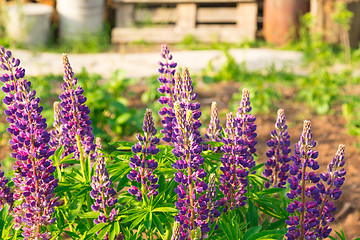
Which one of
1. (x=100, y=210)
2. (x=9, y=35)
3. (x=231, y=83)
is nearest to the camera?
(x=100, y=210)

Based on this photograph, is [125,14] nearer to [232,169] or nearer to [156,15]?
[156,15]

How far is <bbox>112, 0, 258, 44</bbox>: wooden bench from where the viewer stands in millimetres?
9211

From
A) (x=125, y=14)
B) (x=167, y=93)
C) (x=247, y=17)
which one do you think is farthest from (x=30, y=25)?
(x=167, y=93)

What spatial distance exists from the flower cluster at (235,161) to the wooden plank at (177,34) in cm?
685

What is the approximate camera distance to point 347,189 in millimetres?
4434

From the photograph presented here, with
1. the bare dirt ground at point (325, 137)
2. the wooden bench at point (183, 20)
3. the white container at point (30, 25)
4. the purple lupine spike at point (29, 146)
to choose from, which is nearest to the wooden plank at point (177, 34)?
the wooden bench at point (183, 20)

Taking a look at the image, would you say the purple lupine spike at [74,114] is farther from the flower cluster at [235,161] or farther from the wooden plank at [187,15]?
the wooden plank at [187,15]

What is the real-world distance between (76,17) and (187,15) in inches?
78.7

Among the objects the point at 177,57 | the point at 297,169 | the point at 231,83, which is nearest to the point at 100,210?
the point at 297,169

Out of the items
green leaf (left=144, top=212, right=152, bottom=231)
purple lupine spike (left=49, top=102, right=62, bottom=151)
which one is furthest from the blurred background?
green leaf (left=144, top=212, right=152, bottom=231)

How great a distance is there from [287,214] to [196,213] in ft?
1.99

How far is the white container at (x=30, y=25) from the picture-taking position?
895cm

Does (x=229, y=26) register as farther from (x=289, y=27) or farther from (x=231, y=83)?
(x=231, y=83)

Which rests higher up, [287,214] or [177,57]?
[177,57]
